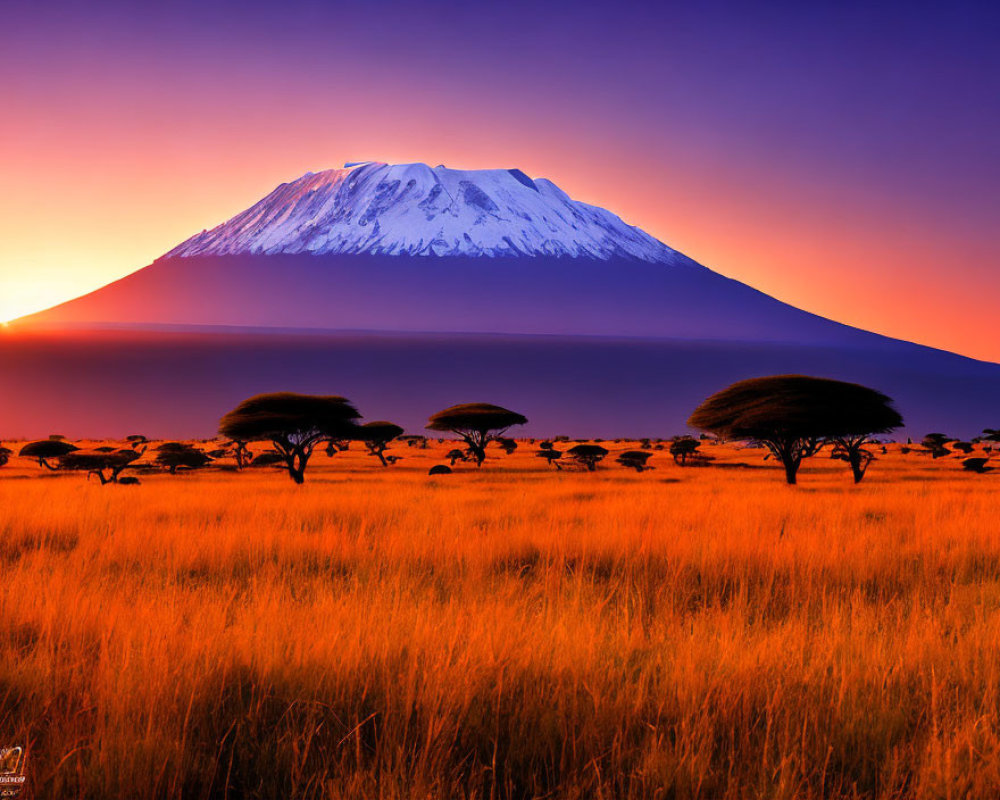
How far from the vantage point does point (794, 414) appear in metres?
26.3

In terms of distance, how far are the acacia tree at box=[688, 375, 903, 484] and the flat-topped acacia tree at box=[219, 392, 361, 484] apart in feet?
56.7

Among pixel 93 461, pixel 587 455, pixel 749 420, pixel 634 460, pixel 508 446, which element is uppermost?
pixel 749 420

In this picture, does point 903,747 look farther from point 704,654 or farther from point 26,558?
point 26,558

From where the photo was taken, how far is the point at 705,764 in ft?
9.71

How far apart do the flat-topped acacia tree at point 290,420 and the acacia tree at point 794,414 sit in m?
17.3

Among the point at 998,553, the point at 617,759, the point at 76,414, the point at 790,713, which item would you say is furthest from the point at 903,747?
the point at 76,414

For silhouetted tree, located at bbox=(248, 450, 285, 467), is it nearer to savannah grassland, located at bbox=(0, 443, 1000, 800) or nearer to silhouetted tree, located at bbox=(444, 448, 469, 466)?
silhouetted tree, located at bbox=(444, 448, 469, 466)

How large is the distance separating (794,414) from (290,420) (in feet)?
73.1

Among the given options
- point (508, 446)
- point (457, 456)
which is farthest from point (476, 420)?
point (508, 446)

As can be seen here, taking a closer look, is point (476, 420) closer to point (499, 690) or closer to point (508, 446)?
point (508, 446)

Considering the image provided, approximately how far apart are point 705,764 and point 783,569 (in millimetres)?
5737

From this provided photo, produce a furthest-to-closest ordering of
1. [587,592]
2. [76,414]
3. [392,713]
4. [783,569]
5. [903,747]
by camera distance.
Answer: [76,414], [783,569], [587,592], [392,713], [903,747]

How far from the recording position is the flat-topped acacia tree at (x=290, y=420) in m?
28.8

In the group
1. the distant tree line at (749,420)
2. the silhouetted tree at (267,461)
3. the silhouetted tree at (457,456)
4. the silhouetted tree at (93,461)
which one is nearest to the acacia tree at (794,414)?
the distant tree line at (749,420)
